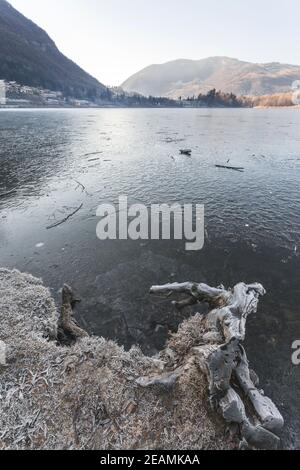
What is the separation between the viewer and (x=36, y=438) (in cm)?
518

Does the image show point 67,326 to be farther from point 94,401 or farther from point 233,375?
point 233,375

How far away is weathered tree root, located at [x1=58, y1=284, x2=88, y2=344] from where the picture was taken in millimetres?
8133

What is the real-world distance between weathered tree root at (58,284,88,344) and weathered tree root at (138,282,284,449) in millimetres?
A: 2976

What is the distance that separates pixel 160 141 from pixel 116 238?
119 feet

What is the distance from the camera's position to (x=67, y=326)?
27.7 ft

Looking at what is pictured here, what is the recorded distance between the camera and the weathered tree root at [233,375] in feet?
17.4

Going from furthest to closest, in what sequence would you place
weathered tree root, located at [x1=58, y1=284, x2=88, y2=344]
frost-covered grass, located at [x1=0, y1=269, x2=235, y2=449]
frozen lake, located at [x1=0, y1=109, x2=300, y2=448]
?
frozen lake, located at [x1=0, y1=109, x2=300, y2=448] → weathered tree root, located at [x1=58, y1=284, x2=88, y2=344] → frost-covered grass, located at [x1=0, y1=269, x2=235, y2=449]

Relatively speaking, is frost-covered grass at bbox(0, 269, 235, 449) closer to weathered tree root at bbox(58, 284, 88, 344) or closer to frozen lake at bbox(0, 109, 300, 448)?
weathered tree root at bbox(58, 284, 88, 344)

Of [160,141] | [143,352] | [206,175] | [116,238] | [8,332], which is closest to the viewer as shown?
[8,332]

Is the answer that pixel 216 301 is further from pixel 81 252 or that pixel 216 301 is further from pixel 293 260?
pixel 81 252

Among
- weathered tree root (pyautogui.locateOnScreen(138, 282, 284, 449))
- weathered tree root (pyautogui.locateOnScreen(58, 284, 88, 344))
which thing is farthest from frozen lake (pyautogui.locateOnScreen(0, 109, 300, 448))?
weathered tree root (pyautogui.locateOnScreen(138, 282, 284, 449))

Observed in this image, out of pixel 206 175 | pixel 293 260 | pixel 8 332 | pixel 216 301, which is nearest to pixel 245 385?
pixel 216 301

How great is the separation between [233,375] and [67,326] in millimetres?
5389

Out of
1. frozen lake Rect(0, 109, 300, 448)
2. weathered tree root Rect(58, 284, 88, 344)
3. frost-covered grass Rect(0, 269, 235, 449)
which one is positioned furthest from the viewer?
frozen lake Rect(0, 109, 300, 448)
